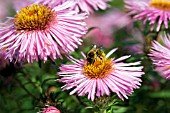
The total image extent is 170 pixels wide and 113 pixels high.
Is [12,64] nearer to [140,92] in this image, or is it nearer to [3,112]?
[3,112]

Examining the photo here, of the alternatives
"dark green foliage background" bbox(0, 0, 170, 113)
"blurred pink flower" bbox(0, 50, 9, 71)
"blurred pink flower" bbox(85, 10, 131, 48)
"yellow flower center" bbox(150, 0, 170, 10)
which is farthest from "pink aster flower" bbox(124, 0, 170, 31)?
"blurred pink flower" bbox(85, 10, 131, 48)

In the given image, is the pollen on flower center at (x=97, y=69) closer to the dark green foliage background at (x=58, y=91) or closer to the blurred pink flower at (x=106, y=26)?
the dark green foliage background at (x=58, y=91)

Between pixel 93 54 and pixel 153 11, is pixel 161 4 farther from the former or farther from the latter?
pixel 93 54

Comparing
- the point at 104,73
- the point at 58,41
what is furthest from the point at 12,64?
the point at 104,73

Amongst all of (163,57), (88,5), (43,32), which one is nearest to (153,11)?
(88,5)

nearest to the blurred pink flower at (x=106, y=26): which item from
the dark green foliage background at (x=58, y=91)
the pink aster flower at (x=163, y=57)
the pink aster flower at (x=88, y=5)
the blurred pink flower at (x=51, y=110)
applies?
the dark green foliage background at (x=58, y=91)

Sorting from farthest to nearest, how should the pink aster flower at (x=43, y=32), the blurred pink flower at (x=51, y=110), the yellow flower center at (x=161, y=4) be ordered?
the yellow flower center at (x=161, y=4)
the pink aster flower at (x=43, y=32)
the blurred pink flower at (x=51, y=110)
